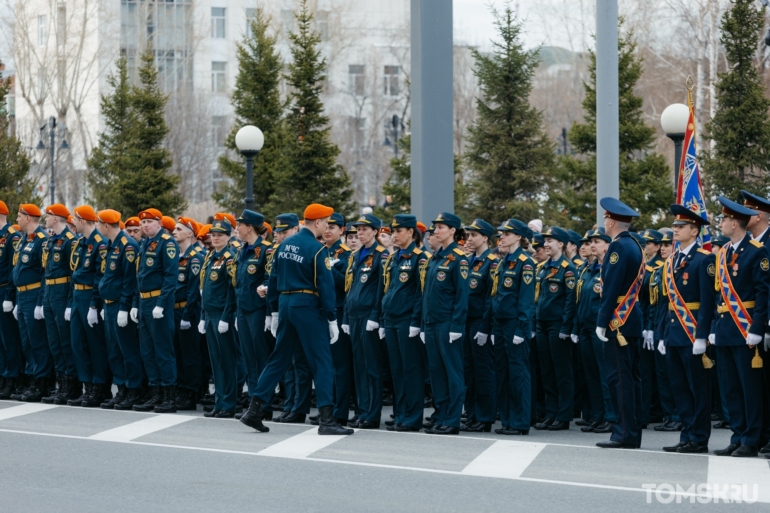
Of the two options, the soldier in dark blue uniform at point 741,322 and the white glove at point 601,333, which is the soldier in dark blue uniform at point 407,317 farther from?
the soldier in dark blue uniform at point 741,322

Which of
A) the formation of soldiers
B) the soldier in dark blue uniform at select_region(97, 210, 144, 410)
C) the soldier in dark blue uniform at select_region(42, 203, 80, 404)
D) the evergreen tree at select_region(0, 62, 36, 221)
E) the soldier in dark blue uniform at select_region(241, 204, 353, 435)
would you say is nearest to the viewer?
the formation of soldiers

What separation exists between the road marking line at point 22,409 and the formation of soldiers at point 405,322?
0.98 ft

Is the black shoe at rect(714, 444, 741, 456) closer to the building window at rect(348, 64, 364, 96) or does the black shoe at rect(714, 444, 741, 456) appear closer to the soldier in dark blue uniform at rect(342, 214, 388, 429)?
the soldier in dark blue uniform at rect(342, 214, 388, 429)

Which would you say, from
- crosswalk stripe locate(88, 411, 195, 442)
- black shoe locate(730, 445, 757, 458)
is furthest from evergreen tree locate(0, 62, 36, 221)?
black shoe locate(730, 445, 757, 458)

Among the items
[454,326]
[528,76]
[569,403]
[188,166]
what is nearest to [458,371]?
[454,326]

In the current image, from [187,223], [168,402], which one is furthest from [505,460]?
[187,223]

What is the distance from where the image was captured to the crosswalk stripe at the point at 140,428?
11.6 meters

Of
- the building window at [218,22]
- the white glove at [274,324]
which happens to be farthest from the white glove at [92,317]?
the building window at [218,22]

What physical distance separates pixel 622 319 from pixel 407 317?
2.37 m

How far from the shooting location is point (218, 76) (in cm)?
6425

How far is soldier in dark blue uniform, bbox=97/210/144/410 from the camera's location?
13797mm

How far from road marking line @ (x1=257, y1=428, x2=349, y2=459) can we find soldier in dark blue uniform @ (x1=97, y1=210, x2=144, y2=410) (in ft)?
9.51

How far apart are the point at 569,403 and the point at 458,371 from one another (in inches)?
61.0

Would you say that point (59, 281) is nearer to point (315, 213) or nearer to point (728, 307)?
point (315, 213)
